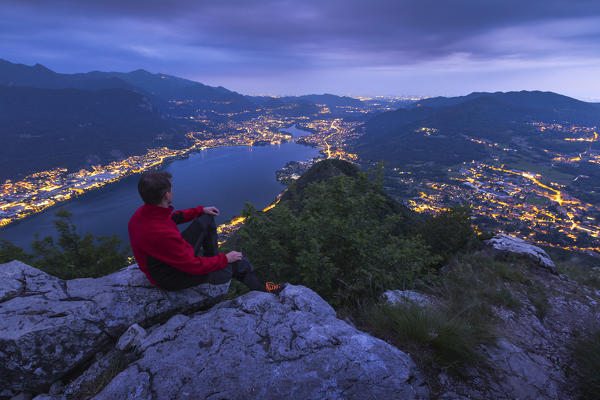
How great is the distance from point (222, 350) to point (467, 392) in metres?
2.94

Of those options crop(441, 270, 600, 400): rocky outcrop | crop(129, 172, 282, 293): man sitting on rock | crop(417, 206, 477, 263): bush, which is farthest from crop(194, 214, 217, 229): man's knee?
crop(417, 206, 477, 263): bush

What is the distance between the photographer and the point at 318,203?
256 inches

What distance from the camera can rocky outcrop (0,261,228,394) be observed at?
9.44 feet

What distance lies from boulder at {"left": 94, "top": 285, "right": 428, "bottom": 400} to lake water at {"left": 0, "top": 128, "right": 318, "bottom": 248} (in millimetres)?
35273

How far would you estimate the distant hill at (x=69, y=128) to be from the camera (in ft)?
340

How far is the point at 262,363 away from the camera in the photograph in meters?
2.77

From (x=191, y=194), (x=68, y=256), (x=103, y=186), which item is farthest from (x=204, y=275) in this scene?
(x=103, y=186)

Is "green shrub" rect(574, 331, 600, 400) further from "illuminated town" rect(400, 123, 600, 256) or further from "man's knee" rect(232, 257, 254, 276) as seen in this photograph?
"illuminated town" rect(400, 123, 600, 256)

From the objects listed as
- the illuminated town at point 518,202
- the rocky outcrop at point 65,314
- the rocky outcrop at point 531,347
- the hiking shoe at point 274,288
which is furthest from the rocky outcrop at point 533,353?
the illuminated town at point 518,202

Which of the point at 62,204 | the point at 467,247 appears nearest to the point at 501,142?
the point at 467,247

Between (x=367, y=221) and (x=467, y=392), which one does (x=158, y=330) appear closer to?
(x=467, y=392)

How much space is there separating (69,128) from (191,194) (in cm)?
13284

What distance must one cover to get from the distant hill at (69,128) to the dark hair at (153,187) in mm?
128543

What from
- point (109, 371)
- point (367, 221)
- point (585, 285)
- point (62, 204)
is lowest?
point (62, 204)
